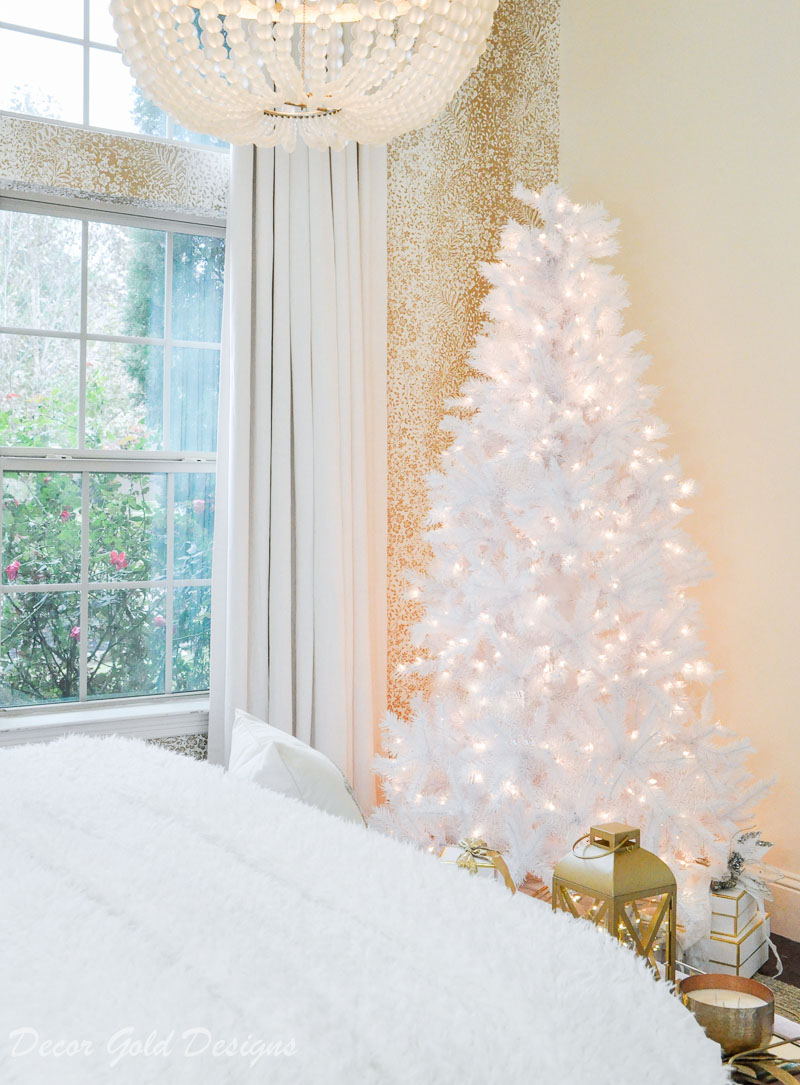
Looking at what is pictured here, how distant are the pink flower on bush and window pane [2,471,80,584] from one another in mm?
111

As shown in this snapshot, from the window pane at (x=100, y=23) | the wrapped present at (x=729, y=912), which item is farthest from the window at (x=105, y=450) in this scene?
the wrapped present at (x=729, y=912)

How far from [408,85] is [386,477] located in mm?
1757

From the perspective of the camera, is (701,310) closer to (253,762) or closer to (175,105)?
(175,105)

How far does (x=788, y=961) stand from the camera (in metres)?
2.54

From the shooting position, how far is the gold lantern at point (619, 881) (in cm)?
124

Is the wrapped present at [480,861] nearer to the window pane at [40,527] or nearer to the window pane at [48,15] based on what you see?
the window pane at [40,527]

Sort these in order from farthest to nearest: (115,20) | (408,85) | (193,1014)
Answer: (408,85), (115,20), (193,1014)

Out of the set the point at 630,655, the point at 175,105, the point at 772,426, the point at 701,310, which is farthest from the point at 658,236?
the point at 175,105

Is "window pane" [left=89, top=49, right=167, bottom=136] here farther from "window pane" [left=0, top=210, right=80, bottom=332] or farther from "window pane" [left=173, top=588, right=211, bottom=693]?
"window pane" [left=173, top=588, right=211, bottom=693]

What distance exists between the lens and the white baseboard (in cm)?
270

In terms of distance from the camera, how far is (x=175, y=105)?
5.82ft

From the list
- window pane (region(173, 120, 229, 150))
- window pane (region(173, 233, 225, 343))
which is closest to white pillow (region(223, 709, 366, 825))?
window pane (region(173, 233, 225, 343))

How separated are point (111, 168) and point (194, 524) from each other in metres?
1.21

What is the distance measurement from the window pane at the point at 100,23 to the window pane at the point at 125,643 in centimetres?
187
